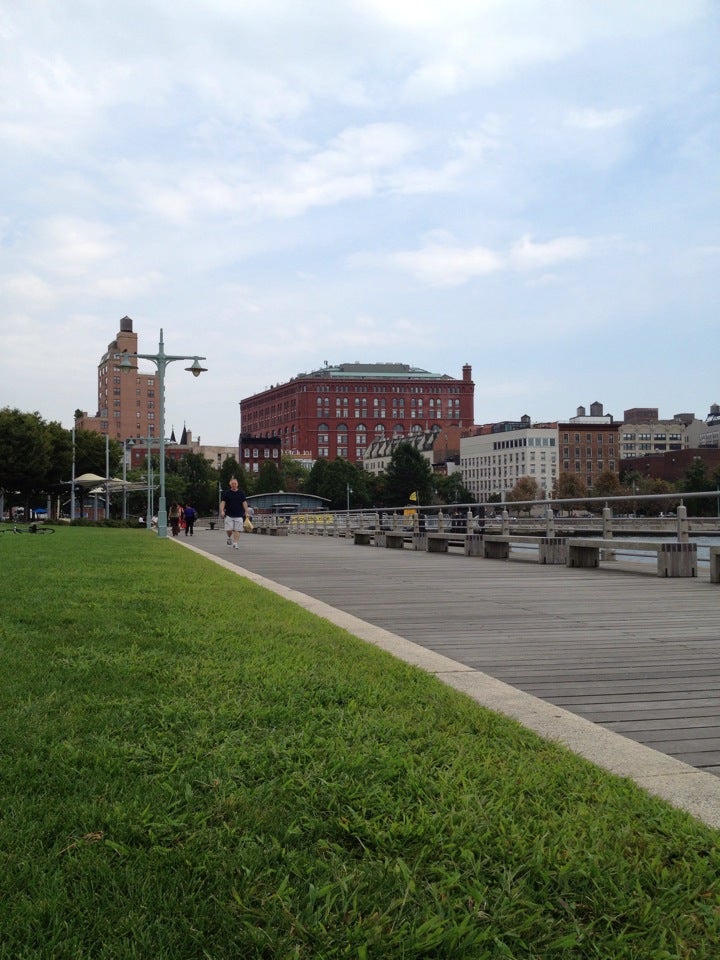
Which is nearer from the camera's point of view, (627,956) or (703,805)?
(627,956)

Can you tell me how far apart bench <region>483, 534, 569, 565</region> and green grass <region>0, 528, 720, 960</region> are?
42.7ft

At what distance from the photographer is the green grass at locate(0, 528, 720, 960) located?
201 cm

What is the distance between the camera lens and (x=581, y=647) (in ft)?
21.2

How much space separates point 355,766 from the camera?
307 cm

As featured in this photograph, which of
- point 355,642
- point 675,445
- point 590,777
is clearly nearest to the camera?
point 590,777

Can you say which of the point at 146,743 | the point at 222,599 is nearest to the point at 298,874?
the point at 146,743

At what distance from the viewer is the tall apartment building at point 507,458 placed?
17475 centimetres

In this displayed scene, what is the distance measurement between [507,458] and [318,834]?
594 feet

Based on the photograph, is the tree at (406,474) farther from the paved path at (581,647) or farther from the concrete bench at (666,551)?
the paved path at (581,647)

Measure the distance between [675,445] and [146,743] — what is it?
204 metres

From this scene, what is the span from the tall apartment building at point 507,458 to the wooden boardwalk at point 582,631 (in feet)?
495

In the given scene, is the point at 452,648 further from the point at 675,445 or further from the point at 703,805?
the point at 675,445

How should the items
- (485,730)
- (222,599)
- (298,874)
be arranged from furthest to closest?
(222,599) → (485,730) → (298,874)

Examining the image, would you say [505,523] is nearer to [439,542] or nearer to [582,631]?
[439,542]
